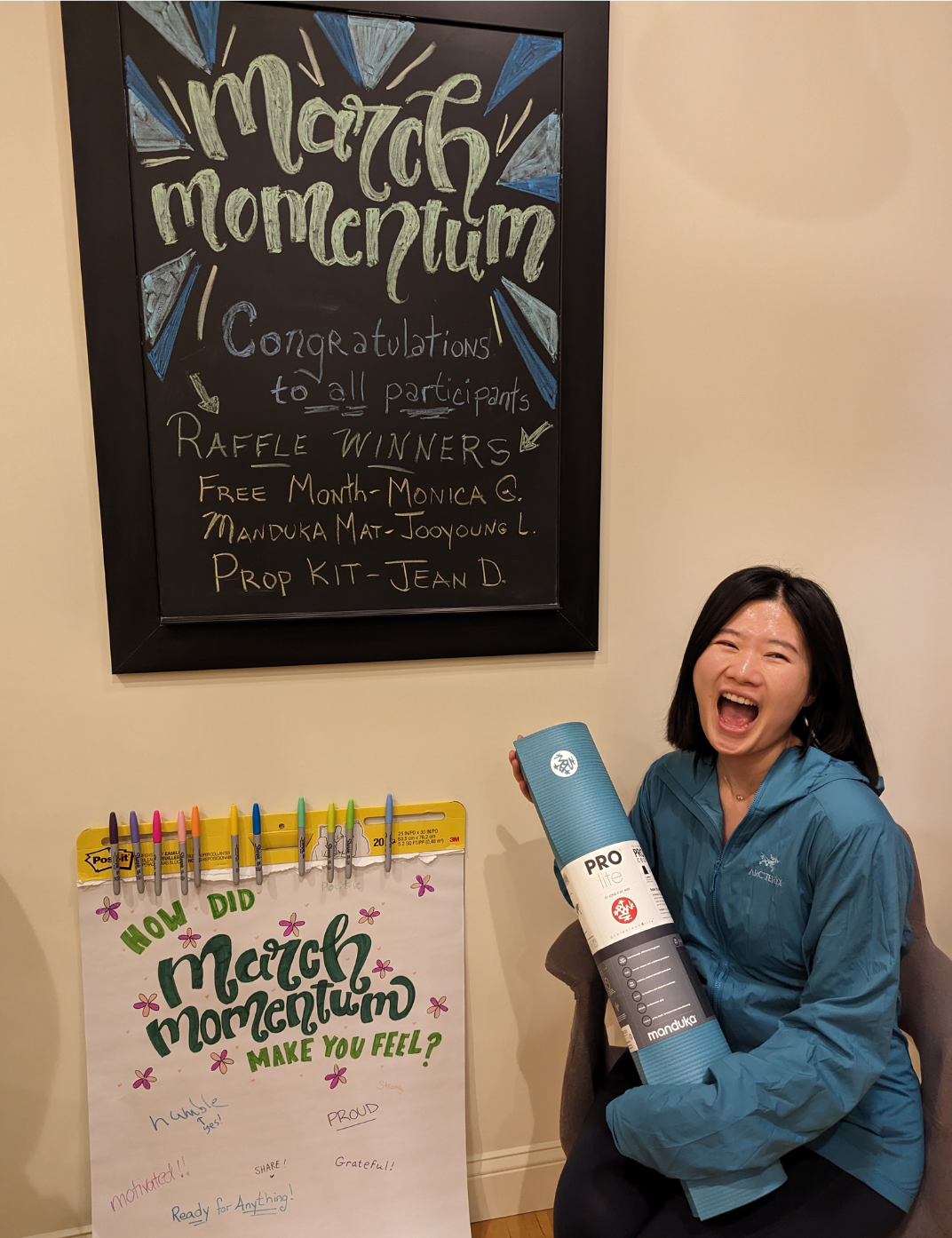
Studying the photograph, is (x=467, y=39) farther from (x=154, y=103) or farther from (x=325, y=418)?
(x=325, y=418)

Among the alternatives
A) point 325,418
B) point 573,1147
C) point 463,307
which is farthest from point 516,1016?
point 463,307

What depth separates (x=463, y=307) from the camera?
1.37 m

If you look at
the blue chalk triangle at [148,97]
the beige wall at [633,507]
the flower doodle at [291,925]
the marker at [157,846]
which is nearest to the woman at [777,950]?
the beige wall at [633,507]

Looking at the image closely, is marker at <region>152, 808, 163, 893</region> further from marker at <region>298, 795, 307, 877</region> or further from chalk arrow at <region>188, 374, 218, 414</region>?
chalk arrow at <region>188, 374, 218, 414</region>

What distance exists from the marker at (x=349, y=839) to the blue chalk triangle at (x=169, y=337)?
2.64 feet

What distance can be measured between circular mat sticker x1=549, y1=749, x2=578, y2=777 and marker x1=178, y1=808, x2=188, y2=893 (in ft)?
2.18

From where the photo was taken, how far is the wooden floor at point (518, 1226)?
161 cm

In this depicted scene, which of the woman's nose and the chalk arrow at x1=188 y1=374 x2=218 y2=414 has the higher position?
the chalk arrow at x1=188 y1=374 x2=218 y2=414

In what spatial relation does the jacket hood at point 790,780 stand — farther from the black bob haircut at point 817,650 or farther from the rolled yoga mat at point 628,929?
the rolled yoga mat at point 628,929

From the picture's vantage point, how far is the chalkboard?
126cm

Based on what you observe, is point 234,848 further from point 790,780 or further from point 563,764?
point 790,780

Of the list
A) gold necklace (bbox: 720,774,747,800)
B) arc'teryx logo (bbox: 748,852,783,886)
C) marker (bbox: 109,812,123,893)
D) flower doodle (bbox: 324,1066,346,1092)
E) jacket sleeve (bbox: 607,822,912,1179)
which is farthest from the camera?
flower doodle (bbox: 324,1066,346,1092)

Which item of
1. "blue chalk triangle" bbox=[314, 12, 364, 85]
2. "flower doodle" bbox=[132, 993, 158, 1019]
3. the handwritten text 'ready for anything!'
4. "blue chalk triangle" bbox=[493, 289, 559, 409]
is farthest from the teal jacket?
"blue chalk triangle" bbox=[314, 12, 364, 85]

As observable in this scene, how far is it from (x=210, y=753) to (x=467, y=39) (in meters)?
1.27
